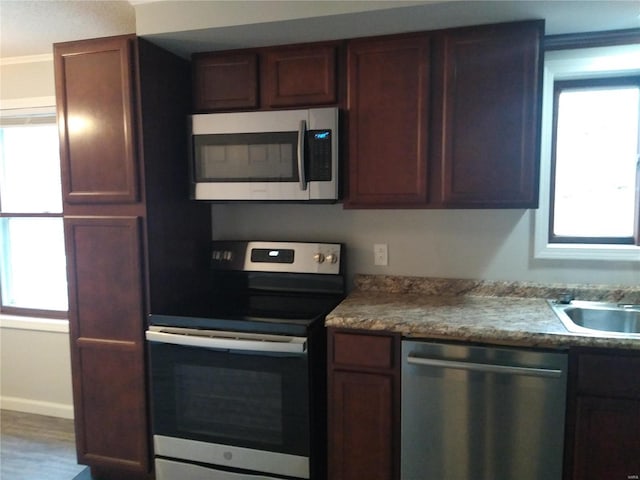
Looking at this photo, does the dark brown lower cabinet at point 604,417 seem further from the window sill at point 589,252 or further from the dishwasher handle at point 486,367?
the window sill at point 589,252

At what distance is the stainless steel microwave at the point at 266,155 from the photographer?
1.98m

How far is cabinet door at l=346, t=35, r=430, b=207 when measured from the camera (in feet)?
6.31

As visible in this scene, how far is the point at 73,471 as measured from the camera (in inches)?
93.1

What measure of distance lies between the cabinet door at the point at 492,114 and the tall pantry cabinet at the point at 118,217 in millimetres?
1276

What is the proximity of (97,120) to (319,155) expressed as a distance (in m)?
1.00

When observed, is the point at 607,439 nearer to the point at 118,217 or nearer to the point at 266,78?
the point at 266,78

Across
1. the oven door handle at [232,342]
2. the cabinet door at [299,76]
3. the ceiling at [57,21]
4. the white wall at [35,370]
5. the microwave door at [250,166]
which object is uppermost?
the ceiling at [57,21]

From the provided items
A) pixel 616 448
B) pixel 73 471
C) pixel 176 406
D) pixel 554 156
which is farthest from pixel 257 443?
pixel 554 156

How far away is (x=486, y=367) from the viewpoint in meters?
1.63

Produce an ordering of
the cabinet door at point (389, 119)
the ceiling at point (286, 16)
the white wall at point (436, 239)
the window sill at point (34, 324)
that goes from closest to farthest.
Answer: the ceiling at point (286, 16) → the cabinet door at point (389, 119) → the white wall at point (436, 239) → the window sill at point (34, 324)

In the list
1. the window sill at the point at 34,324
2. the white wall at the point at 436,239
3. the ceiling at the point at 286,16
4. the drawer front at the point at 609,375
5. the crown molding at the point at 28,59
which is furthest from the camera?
the window sill at the point at 34,324

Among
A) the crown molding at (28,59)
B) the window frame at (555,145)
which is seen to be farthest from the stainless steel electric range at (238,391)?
the crown molding at (28,59)

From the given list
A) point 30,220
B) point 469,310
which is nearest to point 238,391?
point 469,310

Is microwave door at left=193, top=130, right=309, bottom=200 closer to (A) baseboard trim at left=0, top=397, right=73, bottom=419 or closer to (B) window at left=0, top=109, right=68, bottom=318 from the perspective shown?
(B) window at left=0, top=109, right=68, bottom=318
